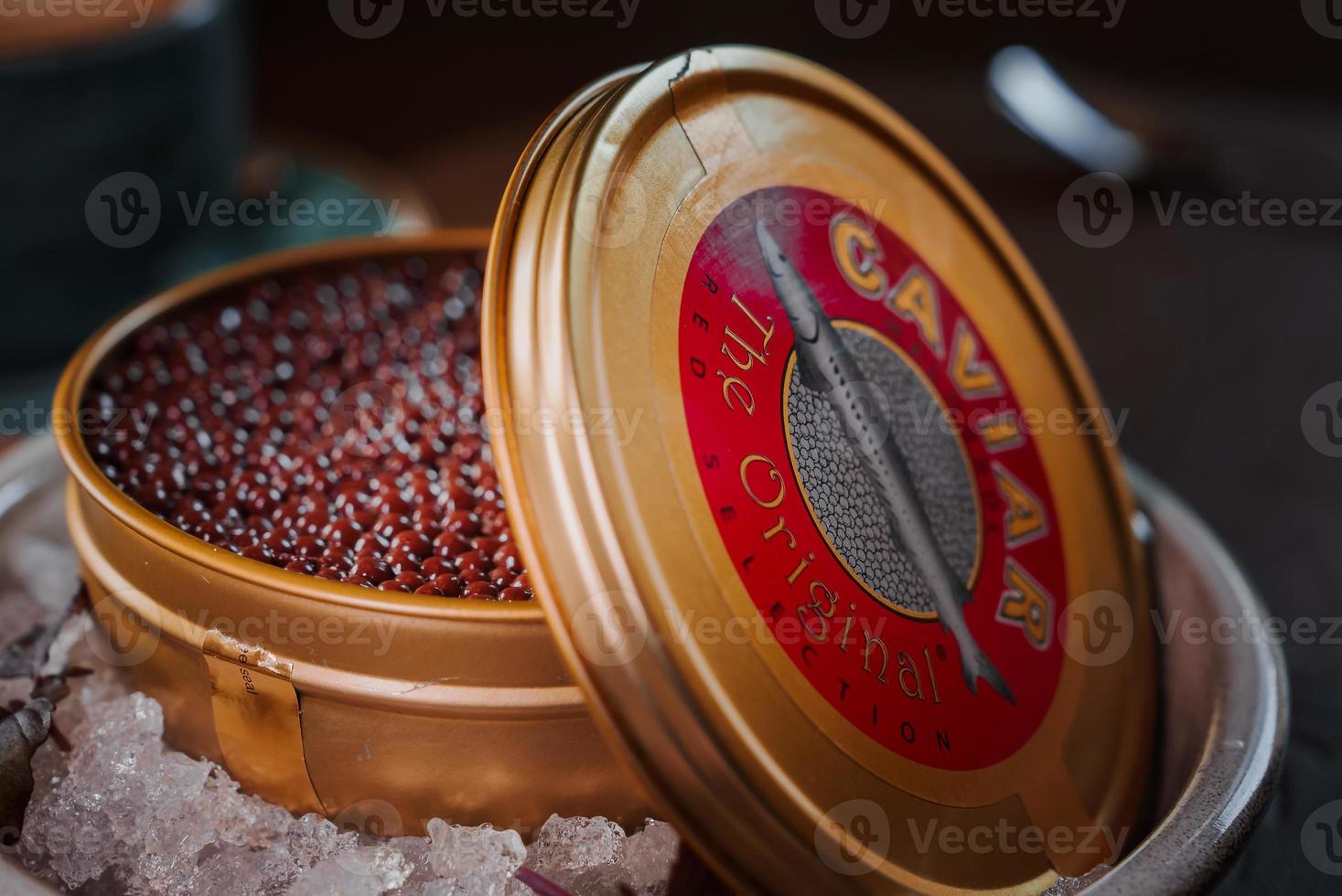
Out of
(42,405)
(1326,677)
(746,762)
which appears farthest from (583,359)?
(42,405)

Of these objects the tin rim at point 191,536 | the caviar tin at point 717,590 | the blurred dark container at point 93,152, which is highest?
the caviar tin at point 717,590

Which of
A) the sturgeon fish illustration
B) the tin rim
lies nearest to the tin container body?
the tin rim

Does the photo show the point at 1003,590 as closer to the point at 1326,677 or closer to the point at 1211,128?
the point at 1326,677

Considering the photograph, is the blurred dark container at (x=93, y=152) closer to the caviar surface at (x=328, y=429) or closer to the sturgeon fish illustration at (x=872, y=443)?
the caviar surface at (x=328, y=429)

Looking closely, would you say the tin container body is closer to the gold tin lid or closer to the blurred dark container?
the gold tin lid

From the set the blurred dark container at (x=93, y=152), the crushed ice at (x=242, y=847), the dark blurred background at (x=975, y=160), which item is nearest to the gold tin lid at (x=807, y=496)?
the crushed ice at (x=242, y=847)

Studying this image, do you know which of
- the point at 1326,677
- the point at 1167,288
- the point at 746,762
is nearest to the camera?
the point at 746,762
